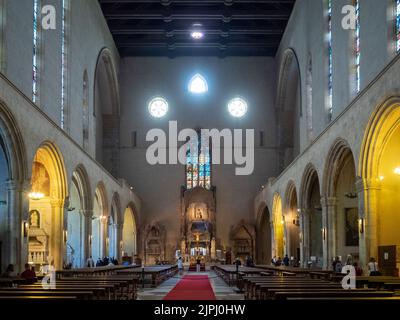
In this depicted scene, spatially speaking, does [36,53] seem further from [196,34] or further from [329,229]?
[196,34]

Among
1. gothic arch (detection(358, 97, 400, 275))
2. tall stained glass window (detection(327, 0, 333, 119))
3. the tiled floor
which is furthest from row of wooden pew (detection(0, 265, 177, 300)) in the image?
tall stained glass window (detection(327, 0, 333, 119))

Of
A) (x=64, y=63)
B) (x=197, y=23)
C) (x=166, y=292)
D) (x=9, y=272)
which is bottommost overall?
(x=166, y=292)

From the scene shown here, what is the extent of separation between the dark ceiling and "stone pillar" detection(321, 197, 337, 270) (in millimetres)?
16600

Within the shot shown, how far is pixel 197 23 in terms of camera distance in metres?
44.1

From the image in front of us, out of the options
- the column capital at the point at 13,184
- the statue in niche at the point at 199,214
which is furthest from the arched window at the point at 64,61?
the statue in niche at the point at 199,214

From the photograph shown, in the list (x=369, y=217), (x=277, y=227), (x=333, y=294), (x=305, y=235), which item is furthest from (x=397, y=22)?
(x=277, y=227)

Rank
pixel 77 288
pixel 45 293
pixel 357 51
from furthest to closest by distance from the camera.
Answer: pixel 357 51 → pixel 77 288 → pixel 45 293

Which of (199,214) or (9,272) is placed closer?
(9,272)

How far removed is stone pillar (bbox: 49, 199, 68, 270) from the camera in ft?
92.5

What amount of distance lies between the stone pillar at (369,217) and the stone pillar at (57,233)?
1309 cm

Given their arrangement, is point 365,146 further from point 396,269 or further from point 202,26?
point 202,26

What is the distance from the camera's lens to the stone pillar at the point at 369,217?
22.5m

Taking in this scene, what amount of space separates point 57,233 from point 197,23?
21085mm
